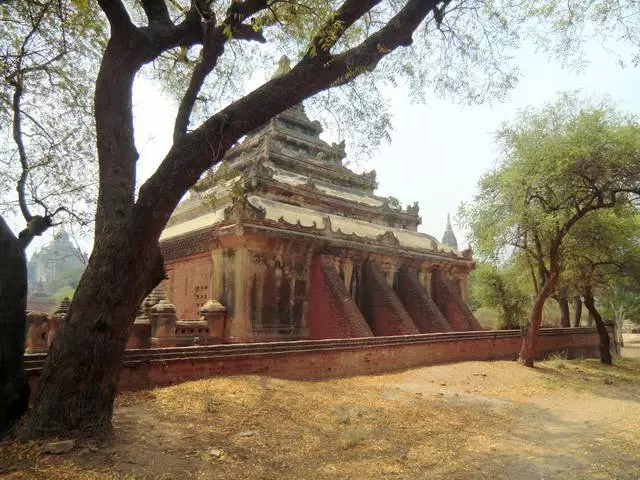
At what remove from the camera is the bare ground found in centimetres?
433

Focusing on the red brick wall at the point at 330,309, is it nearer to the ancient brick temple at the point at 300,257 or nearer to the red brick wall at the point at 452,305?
the ancient brick temple at the point at 300,257

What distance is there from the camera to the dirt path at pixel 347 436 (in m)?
4.35

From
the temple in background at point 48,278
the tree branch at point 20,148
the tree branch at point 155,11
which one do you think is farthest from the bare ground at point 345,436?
the temple in background at point 48,278

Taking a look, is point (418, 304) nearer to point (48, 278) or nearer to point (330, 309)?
point (330, 309)

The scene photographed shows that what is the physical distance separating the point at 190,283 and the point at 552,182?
1069 cm

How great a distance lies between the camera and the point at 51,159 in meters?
8.01

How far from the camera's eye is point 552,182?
12.2 metres

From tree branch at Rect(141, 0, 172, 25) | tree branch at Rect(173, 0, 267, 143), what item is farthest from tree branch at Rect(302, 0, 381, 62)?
tree branch at Rect(141, 0, 172, 25)

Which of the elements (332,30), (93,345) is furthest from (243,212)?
(93,345)

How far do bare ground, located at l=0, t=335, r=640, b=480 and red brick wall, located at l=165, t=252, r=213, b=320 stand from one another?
625 centimetres

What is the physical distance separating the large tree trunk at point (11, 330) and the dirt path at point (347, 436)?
2.17 ft

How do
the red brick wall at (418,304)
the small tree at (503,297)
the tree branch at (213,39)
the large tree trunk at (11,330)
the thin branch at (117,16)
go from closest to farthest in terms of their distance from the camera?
the large tree trunk at (11,330), the thin branch at (117,16), the tree branch at (213,39), the red brick wall at (418,304), the small tree at (503,297)

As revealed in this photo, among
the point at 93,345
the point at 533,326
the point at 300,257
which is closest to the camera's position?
the point at 93,345

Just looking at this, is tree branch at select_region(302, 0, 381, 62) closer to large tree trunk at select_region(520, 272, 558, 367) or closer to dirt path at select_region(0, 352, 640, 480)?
dirt path at select_region(0, 352, 640, 480)
